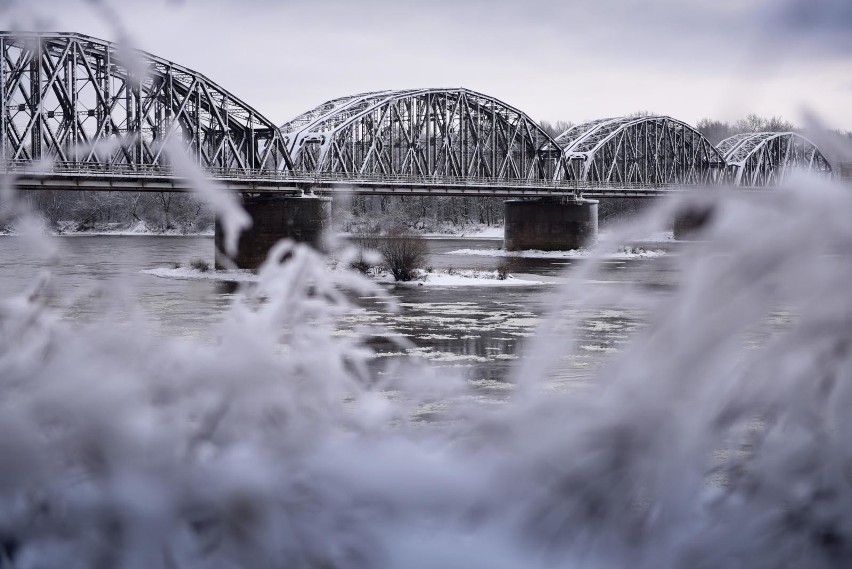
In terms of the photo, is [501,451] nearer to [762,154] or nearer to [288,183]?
[288,183]

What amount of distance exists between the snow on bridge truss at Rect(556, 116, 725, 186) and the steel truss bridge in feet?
0.87

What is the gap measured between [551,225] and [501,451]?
7568 centimetres

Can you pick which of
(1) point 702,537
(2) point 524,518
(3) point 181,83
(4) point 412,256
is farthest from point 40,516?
(3) point 181,83

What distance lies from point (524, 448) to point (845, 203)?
5.85 feet

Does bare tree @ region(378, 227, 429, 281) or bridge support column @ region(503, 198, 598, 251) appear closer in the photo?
bare tree @ region(378, 227, 429, 281)

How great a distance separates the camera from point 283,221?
5672 cm

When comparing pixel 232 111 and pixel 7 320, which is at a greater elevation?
pixel 232 111

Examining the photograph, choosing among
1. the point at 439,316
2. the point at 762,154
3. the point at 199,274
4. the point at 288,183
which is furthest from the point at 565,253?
the point at 762,154

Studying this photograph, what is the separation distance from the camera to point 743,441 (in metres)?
11.3

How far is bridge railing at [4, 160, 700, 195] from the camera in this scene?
4931 centimetres

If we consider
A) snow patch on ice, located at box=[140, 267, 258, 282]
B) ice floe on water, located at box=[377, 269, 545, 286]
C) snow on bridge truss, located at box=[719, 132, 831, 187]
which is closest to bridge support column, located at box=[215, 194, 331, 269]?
snow patch on ice, located at box=[140, 267, 258, 282]

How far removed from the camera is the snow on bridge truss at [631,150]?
95438 millimetres

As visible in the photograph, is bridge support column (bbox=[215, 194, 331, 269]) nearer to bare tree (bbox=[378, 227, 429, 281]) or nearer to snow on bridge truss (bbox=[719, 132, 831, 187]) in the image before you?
bare tree (bbox=[378, 227, 429, 281])

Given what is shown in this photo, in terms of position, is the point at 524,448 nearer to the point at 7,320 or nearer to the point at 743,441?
the point at 7,320
